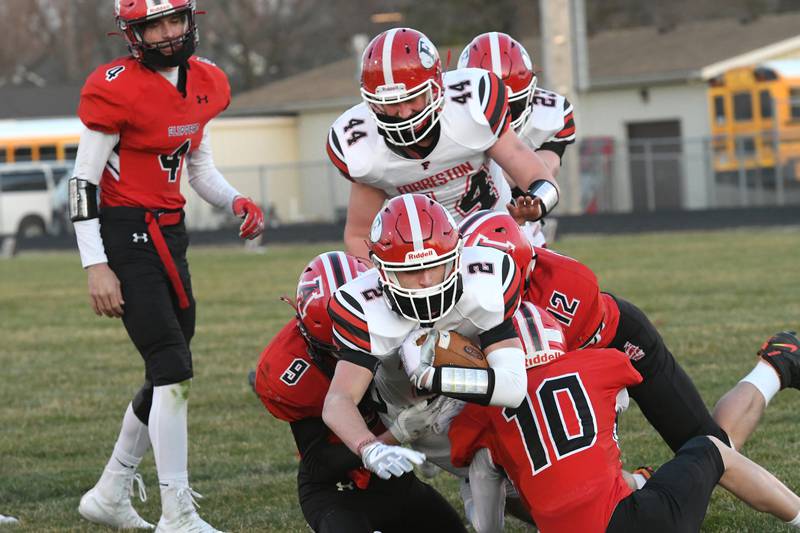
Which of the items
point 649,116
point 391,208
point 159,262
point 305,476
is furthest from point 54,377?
point 649,116

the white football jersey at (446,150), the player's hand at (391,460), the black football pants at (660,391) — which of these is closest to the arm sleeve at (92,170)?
the white football jersey at (446,150)

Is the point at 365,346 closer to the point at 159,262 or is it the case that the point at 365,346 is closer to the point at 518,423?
the point at 518,423

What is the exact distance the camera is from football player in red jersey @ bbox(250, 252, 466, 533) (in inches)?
158

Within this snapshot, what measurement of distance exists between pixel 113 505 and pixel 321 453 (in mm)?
1126

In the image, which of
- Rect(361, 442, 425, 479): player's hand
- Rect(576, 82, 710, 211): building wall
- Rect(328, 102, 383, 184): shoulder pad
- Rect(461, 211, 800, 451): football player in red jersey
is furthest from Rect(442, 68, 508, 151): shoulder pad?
Rect(576, 82, 710, 211): building wall

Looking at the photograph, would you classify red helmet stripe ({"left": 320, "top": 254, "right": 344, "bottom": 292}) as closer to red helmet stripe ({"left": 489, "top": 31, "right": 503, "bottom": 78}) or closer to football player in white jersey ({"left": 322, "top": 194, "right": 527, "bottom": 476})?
football player in white jersey ({"left": 322, "top": 194, "right": 527, "bottom": 476})

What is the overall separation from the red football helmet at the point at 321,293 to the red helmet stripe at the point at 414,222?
1.12ft

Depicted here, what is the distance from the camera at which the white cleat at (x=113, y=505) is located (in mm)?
4863

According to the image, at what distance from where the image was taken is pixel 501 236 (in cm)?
407

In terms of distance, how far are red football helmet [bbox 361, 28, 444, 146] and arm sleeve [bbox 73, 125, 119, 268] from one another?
3.10 ft

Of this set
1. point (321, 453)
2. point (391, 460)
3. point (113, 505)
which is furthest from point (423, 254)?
point (113, 505)

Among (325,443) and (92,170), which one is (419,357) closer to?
(325,443)

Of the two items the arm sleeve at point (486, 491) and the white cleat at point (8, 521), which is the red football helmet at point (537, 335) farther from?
the white cleat at point (8, 521)

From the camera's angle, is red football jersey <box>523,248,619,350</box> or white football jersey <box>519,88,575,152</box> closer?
red football jersey <box>523,248,619,350</box>
